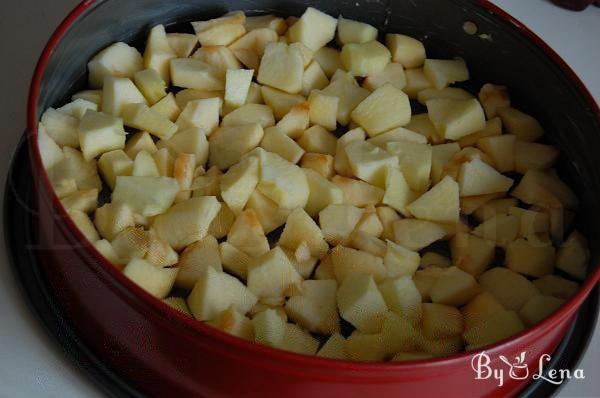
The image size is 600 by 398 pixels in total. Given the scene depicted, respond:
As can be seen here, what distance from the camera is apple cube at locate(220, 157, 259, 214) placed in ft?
3.29

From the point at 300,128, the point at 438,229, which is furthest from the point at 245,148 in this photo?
the point at 438,229

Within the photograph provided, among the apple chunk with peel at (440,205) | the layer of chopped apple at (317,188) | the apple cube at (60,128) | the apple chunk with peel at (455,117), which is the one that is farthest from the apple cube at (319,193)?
the apple cube at (60,128)

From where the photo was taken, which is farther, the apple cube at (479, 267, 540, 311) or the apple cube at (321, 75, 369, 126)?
the apple cube at (321, 75, 369, 126)

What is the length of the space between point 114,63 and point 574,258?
28.0 inches

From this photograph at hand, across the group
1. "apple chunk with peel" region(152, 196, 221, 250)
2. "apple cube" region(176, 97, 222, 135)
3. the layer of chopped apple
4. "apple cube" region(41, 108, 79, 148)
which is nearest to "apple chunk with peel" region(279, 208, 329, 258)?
the layer of chopped apple

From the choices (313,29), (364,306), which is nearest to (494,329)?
(364,306)

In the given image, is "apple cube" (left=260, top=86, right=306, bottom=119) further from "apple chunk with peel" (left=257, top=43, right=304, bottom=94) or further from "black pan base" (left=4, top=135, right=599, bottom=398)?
"black pan base" (left=4, top=135, right=599, bottom=398)

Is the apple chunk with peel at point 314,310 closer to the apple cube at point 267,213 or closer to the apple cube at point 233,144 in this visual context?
the apple cube at point 267,213

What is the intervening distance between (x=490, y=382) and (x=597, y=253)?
228 millimetres

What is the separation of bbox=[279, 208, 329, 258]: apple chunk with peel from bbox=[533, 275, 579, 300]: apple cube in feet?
0.94

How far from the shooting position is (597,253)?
37.4 inches

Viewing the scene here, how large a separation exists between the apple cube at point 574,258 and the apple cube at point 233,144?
1.48ft

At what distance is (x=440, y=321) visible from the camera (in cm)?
93

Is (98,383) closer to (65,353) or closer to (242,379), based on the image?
(65,353)
